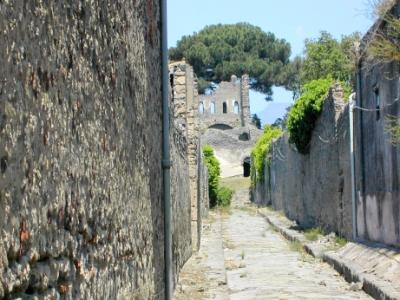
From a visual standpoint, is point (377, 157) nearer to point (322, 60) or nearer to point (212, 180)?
point (212, 180)

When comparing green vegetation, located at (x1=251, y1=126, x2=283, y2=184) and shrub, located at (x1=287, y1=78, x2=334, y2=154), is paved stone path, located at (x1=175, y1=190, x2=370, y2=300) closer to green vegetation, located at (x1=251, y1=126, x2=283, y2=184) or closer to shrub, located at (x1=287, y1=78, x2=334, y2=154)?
shrub, located at (x1=287, y1=78, x2=334, y2=154)

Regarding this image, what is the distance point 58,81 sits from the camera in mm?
3137

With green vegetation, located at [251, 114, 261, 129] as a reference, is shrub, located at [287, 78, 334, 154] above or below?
below

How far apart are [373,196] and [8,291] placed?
11464 millimetres

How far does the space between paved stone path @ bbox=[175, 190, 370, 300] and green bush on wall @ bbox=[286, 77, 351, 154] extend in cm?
313

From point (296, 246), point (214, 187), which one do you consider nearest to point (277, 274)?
point (296, 246)

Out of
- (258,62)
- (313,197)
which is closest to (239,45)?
(258,62)

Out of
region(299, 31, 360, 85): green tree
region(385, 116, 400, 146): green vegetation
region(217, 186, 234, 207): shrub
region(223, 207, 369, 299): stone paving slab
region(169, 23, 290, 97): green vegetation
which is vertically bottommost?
region(223, 207, 369, 299): stone paving slab

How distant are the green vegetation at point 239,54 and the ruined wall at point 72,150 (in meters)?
66.5

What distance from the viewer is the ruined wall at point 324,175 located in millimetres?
16234

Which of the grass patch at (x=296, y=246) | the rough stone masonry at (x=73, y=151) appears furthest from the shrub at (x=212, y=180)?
the rough stone masonry at (x=73, y=151)

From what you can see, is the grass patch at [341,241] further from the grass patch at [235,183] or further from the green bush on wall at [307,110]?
the grass patch at [235,183]

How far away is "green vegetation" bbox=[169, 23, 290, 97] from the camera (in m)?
72.2

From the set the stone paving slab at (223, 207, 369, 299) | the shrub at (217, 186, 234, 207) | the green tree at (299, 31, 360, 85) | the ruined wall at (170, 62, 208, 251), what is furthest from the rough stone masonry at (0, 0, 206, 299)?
the green tree at (299, 31, 360, 85)
